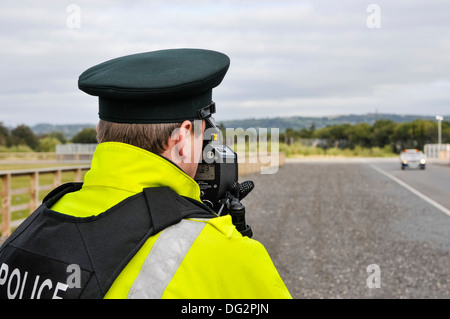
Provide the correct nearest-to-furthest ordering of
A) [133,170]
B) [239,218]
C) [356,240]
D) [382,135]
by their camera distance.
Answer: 1. [133,170]
2. [239,218]
3. [356,240]
4. [382,135]

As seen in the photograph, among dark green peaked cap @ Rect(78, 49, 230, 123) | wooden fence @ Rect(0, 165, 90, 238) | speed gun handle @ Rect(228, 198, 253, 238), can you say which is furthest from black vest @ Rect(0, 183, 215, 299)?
wooden fence @ Rect(0, 165, 90, 238)

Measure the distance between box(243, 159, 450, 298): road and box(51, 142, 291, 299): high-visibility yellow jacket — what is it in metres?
5.53

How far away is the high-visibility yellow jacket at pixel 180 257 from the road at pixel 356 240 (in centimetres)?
553

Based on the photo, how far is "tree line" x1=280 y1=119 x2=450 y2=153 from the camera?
94.3 m

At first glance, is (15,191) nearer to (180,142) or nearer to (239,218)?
(239,218)

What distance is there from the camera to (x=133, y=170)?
1.32 m

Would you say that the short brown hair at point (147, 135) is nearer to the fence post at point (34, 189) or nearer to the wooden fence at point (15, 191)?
the wooden fence at point (15, 191)

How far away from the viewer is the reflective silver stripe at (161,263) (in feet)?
3.92

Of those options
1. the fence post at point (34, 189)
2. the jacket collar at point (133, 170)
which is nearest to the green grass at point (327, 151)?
the fence post at point (34, 189)

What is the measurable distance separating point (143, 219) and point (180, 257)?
0.45 feet

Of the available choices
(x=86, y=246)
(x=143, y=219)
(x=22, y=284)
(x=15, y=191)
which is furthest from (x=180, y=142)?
(x=15, y=191)
